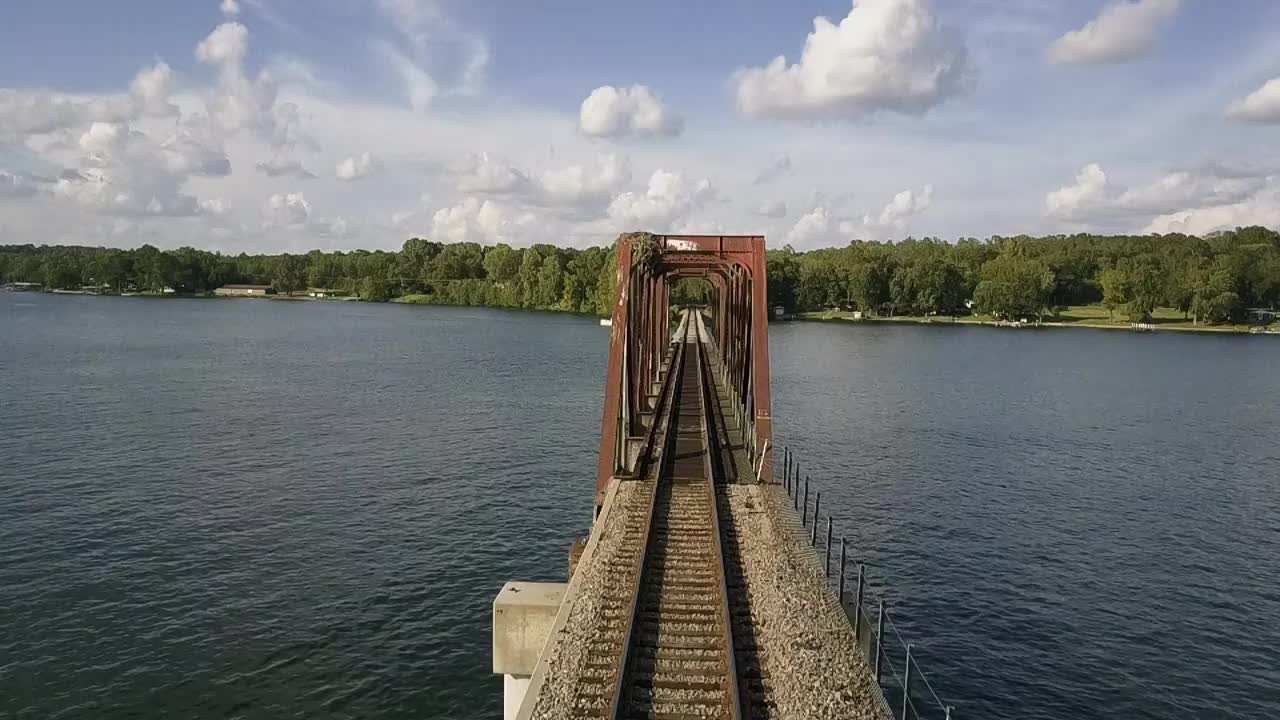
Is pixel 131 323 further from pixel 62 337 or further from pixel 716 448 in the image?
pixel 716 448

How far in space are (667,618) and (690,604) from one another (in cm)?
81

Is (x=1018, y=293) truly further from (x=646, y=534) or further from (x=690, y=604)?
(x=690, y=604)

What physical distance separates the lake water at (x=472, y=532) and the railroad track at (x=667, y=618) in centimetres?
570

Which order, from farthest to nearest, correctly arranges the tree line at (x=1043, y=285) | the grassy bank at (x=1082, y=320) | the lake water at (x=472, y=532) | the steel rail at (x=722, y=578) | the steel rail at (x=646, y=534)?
the tree line at (x=1043, y=285)
the grassy bank at (x=1082, y=320)
the lake water at (x=472, y=532)
the steel rail at (x=646, y=534)
the steel rail at (x=722, y=578)

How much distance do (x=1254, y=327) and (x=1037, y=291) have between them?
→ 120 ft

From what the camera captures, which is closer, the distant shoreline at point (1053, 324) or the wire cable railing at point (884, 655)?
the wire cable railing at point (884, 655)

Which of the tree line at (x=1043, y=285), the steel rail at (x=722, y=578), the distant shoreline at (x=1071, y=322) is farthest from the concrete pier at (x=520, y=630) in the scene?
the tree line at (x=1043, y=285)

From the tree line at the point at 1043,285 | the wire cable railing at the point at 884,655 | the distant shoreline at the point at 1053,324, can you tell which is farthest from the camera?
the tree line at the point at 1043,285

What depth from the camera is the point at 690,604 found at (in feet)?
53.4

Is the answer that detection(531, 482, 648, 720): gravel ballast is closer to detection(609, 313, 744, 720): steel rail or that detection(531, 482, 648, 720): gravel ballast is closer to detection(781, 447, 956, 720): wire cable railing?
detection(609, 313, 744, 720): steel rail

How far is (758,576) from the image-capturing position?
17.5 m

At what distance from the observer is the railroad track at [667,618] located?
42.0 feet

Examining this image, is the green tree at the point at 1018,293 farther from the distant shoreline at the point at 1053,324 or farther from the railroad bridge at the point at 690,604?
the railroad bridge at the point at 690,604

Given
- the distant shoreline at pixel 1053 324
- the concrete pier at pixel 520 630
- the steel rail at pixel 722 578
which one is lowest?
the concrete pier at pixel 520 630
